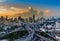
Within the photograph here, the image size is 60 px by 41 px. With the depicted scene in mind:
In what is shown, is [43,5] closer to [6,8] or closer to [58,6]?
[58,6]

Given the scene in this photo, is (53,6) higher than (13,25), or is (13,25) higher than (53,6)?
(53,6)

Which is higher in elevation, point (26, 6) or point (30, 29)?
point (26, 6)

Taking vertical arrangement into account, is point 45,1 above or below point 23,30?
above

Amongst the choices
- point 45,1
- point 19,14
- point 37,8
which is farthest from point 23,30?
point 45,1

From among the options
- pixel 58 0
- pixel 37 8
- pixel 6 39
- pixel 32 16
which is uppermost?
pixel 58 0

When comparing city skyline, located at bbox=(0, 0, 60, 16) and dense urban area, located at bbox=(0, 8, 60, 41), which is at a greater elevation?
city skyline, located at bbox=(0, 0, 60, 16)

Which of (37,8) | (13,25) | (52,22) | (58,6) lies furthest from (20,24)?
(58,6)

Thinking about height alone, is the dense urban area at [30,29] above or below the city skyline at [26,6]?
below

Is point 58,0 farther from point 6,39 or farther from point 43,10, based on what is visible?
point 6,39

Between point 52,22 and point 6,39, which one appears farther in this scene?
point 52,22
